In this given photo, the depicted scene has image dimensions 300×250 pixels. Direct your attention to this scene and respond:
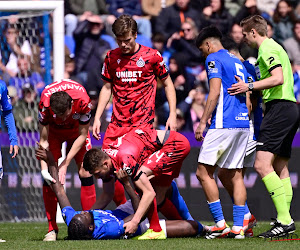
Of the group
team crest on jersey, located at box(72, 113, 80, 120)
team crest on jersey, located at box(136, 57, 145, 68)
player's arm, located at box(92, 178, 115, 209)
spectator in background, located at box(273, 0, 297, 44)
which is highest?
spectator in background, located at box(273, 0, 297, 44)

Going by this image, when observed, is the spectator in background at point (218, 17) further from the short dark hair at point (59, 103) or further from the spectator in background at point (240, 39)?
the short dark hair at point (59, 103)

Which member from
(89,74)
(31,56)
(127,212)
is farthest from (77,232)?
(89,74)

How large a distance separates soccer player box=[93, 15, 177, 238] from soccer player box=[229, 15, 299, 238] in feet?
3.08

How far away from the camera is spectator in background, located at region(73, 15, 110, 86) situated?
483 inches

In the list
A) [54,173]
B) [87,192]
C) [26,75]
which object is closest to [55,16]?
[26,75]

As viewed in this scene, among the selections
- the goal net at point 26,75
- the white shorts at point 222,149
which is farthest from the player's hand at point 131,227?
the goal net at point 26,75

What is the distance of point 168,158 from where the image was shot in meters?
7.22

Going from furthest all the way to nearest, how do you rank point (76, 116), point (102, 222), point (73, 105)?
point (76, 116) < point (73, 105) < point (102, 222)

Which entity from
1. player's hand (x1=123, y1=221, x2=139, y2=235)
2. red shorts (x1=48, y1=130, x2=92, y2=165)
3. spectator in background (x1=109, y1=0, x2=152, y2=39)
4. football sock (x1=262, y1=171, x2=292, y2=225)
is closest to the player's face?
red shorts (x1=48, y1=130, x2=92, y2=165)

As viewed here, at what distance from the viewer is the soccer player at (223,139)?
7000 mm

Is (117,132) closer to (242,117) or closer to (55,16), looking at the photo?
(242,117)

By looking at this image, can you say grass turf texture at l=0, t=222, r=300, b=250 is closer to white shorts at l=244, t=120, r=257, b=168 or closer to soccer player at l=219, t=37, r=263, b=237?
soccer player at l=219, t=37, r=263, b=237

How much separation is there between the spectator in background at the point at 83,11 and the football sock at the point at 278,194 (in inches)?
246

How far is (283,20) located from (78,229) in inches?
295
